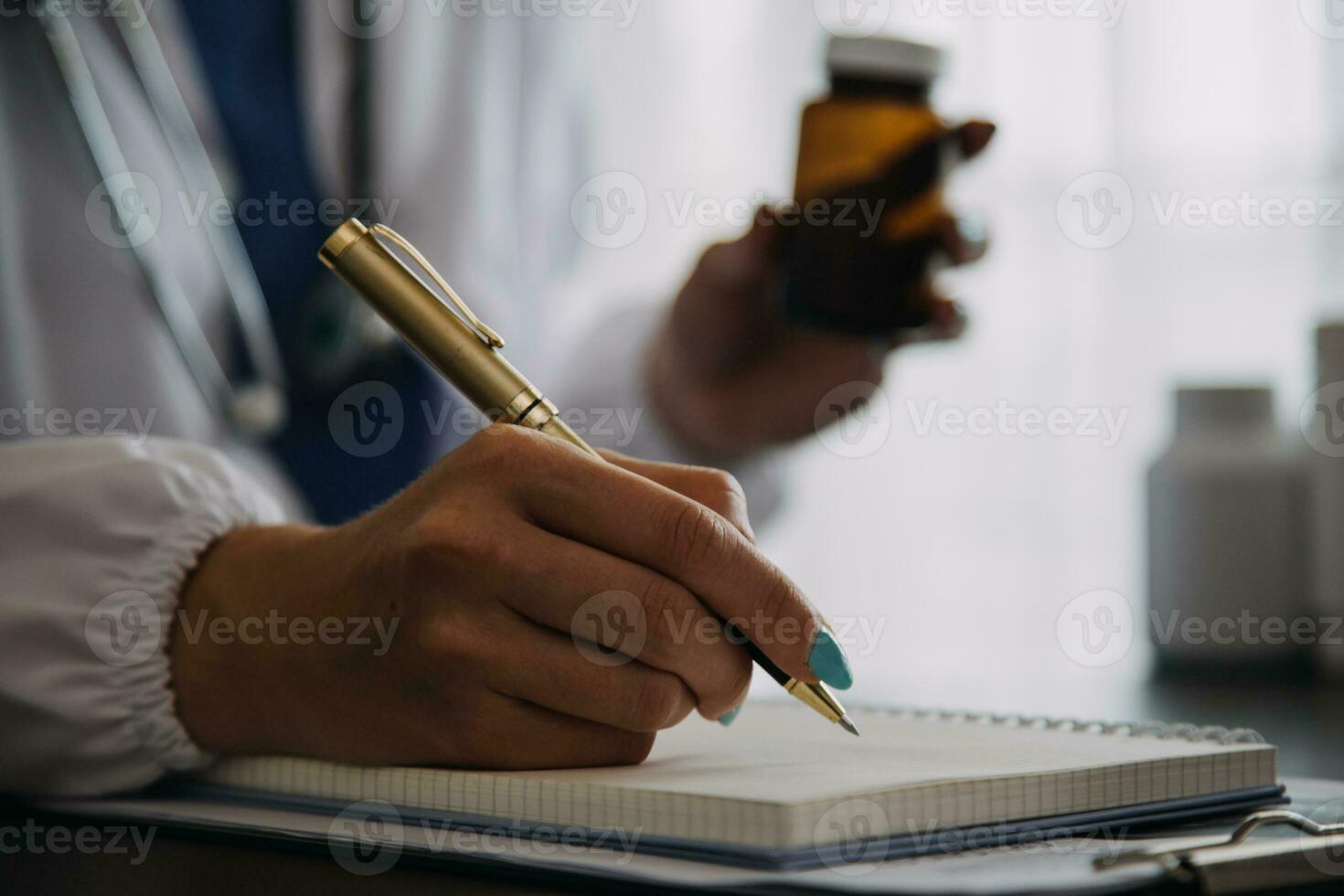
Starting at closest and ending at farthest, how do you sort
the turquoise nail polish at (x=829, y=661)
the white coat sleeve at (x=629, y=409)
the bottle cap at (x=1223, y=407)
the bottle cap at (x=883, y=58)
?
the turquoise nail polish at (x=829, y=661) → the bottle cap at (x=883, y=58) → the bottle cap at (x=1223, y=407) → the white coat sleeve at (x=629, y=409)

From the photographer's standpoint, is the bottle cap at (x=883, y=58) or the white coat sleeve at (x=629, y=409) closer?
the bottle cap at (x=883, y=58)

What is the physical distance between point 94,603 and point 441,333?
0.16m

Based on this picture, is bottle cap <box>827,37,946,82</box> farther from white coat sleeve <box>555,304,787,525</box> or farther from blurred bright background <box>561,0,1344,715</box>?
blurred bright background <box>561,0,1344,715</box>

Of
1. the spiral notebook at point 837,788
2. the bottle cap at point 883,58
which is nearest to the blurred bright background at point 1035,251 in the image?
the bottle cap at point 883,58

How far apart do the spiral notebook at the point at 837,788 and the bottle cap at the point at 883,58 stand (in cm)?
31

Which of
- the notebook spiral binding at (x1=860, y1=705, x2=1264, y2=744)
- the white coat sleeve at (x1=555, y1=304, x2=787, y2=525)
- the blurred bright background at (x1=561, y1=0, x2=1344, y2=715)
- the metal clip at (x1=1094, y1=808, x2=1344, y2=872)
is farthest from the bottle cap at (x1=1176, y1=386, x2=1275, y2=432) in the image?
the blurred bright background at (x1=561, y1=0, x2=1344, y2=715)

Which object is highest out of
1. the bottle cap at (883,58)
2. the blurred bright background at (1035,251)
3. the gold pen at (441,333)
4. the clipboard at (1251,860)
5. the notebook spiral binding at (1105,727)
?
the blurred bright background at (1035,251)

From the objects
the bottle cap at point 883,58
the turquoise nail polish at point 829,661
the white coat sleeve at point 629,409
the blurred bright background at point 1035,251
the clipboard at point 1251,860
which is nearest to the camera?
the clipboard at point 1251,860

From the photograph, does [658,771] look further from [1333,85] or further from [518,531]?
[1333,85]

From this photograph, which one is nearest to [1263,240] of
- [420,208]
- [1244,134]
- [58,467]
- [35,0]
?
[1244,134]

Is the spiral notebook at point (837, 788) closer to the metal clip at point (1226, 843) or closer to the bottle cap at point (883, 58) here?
the metal clip at point (1226, 843)

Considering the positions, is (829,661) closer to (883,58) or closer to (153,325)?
(883,58)

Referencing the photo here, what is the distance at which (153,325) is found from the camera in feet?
2.94

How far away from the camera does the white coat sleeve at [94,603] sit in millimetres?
436
